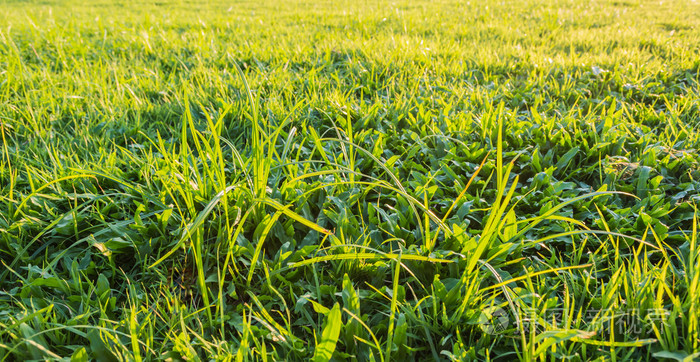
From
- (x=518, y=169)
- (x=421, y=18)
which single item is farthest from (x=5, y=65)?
(x=421, y=18)

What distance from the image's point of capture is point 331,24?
4730 mm

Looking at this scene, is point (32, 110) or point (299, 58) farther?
point (299, 58)

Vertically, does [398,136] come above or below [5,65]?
below

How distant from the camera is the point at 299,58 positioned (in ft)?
10.9

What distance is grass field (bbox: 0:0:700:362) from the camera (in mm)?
1150

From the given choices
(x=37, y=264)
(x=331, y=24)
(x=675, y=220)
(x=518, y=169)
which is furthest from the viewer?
(x=331, y=24)

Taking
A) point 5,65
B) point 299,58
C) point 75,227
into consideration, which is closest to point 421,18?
point 299,58

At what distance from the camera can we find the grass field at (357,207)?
1150mm

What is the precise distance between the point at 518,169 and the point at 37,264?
6.36ft

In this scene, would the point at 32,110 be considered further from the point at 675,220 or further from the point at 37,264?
the point at 675,220

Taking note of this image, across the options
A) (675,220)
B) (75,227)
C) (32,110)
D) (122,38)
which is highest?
(122,38)

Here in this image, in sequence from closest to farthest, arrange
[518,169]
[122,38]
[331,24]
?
[518,169] < [122,38] < [331,24]

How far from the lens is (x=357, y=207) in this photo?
1708mm

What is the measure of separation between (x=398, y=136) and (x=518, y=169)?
59 cm
